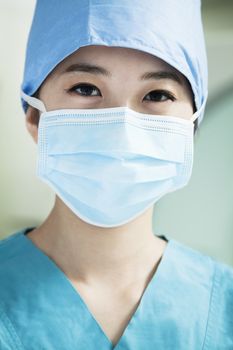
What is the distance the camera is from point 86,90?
97 centimetres

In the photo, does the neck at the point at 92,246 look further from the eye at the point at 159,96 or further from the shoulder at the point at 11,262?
the eye at the point at 159,96

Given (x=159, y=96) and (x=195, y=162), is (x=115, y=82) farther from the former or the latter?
(x=195, y=162)

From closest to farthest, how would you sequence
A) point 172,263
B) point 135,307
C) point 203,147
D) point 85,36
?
point 85,36, point 135,307, point 172,263, point 203,147

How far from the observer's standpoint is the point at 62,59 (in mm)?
955

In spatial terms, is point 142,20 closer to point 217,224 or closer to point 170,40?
point 170,40

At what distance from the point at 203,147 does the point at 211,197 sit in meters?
0.16

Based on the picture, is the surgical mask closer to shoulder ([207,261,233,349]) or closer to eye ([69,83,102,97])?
A: eye ([69,83,102,97])

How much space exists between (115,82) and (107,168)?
18 centimetres

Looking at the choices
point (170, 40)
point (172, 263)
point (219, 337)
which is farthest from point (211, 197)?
point (170, 40)

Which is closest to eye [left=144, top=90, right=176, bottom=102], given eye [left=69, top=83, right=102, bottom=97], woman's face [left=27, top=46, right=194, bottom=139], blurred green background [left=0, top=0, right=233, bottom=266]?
woman's face [left=27, top=46, right=194, bottom=139]

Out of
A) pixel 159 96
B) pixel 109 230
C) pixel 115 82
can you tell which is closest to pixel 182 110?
pixel 159 96

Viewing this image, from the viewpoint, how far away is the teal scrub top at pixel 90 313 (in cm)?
94

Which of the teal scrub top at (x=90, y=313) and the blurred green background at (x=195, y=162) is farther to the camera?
the blurred green background at (x=195, y=162)

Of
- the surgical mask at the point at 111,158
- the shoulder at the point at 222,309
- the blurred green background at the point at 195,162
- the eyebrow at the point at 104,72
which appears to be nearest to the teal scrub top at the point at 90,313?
the shoulder at the point at 222,309
